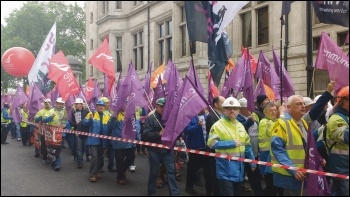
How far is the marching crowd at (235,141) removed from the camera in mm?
4422

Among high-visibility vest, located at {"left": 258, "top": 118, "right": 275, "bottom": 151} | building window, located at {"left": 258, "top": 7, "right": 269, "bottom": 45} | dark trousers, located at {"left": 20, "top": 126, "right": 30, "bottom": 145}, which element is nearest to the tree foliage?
dark trousers, located at {"left": 20, "top": 126, "right": 30, "bottom": 145}

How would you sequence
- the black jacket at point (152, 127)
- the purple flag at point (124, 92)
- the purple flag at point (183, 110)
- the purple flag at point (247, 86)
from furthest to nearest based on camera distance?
the purple flag at point (124, 92), the purple flag at point (247, 86), the black jacket at point (152, 127), the purple flag at point (183, 110)

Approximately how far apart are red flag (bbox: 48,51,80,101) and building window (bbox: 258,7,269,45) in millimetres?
10461

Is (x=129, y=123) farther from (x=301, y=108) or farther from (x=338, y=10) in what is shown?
(x=338, y=10)

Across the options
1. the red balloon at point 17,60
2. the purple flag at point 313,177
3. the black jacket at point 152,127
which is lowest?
the purple flag at point 313,177

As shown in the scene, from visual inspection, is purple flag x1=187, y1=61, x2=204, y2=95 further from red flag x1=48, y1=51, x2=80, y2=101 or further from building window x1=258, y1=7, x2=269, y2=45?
building window x1=258, y1=7, x2=269, y2=45

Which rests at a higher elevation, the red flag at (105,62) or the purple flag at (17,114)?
the red flag at (105,62)

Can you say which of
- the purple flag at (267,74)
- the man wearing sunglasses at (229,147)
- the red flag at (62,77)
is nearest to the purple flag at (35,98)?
the red flag at (62,77)

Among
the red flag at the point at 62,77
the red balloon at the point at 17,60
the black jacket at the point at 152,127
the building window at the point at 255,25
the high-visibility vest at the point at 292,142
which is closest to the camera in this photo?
the high-visibility vest at the point at 292,142

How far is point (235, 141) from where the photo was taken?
5.04m

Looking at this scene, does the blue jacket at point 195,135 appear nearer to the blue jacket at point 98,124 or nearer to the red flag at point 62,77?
the blue jacket at point 98,124

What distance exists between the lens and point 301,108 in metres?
4.65

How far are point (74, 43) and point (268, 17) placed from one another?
32.5ft

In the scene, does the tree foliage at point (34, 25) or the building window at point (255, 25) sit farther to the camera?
the building window at point (255, 25)
